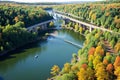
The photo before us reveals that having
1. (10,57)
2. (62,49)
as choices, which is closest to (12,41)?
(10,57)


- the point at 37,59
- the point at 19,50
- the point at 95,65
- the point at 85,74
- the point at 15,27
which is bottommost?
the point at 37,59

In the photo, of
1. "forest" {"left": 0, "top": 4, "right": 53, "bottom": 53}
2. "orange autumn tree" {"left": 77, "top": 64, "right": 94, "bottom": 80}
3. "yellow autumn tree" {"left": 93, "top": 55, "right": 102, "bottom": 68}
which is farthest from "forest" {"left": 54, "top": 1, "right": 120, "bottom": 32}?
"orange autumn tree" {"left": 77, "top": 64, "right": 94, "bottom": 80}

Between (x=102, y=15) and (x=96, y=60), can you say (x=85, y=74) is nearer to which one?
(x=96, y=60)

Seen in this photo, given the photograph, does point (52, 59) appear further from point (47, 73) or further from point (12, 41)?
point (12, 41)

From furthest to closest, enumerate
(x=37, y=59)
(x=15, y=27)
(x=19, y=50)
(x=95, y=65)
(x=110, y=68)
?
(x=15, y=27)
(x=19, y=50)
(x=37, y=59)
(x=95, y=65)
(x=110, y=68)

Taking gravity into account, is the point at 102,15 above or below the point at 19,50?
above

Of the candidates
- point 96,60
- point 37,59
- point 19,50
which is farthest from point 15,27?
point 96,60

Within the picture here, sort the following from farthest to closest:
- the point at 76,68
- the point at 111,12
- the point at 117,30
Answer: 1. the point at 111,12
2. the point at 117,30
3. the point at 76,68

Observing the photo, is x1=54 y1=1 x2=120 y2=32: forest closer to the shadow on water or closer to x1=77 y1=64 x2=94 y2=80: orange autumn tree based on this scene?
the shadow on water
